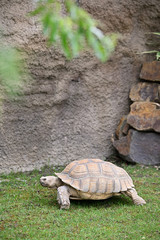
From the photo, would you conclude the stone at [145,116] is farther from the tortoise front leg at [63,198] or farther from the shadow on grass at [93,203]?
the tortoise front leg at [63,198]

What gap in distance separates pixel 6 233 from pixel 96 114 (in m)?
3.53

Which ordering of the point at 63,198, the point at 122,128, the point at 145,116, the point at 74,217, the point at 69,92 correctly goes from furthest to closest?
the point at 122,128 → the point at 145,116 → the point at 69,92 → the point at 63,198 → the point at 74,217

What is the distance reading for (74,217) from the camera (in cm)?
369

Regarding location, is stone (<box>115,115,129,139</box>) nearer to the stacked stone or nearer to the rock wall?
the stacked stone

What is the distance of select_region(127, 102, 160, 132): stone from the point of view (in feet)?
20.1

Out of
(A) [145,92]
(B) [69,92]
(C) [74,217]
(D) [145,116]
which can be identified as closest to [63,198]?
(C) [74,217]

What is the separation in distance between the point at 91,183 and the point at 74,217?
0.43m

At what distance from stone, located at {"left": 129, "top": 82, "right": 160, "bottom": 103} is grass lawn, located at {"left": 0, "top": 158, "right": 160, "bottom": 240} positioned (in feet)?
6.71

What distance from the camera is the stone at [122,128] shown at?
6457 millimetres

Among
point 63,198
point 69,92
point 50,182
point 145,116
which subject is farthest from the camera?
point 145,116

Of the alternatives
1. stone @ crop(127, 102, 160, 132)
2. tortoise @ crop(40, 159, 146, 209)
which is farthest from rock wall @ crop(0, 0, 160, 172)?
tortoise @ crop(40, 159, 146, 209)

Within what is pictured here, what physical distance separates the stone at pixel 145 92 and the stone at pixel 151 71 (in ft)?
0.41

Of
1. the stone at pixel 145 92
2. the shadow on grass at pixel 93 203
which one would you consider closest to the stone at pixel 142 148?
the stone at pixel 145 92

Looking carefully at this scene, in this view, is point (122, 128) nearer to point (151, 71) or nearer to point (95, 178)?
point (151, 71)
